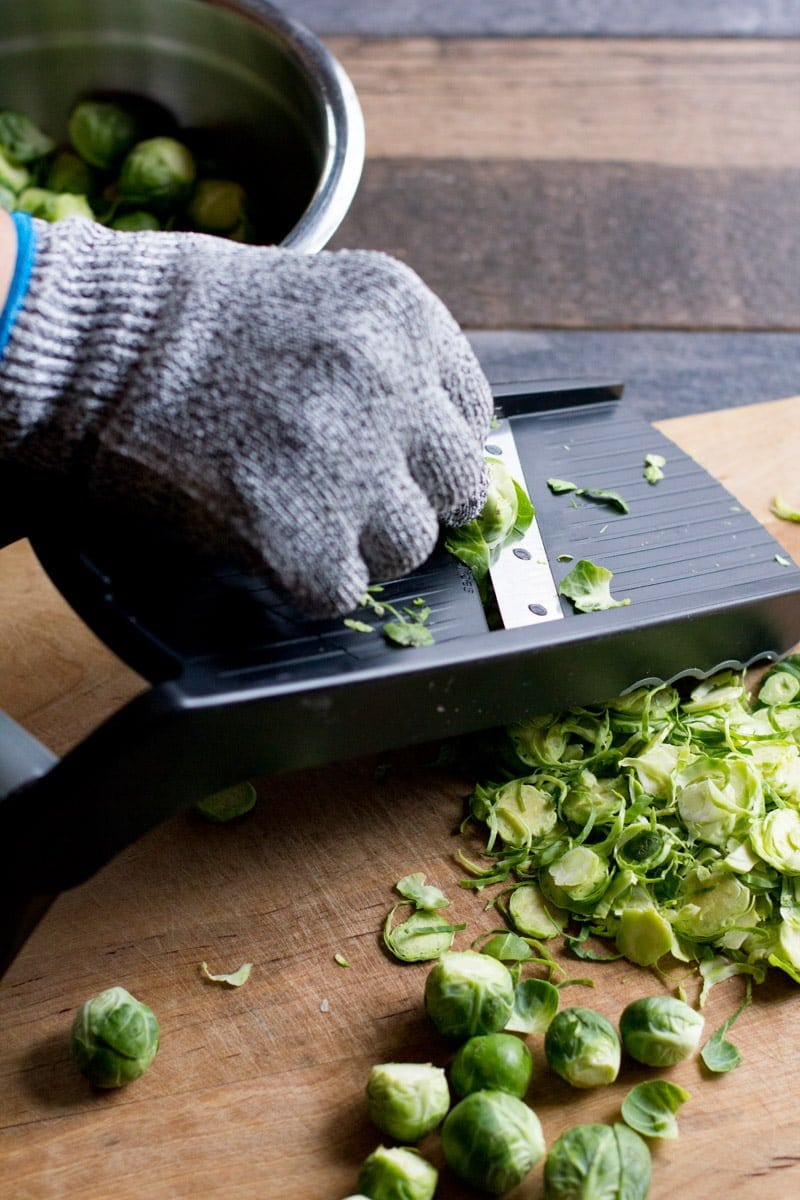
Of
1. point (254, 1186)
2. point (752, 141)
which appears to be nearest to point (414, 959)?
point (254, 1186)

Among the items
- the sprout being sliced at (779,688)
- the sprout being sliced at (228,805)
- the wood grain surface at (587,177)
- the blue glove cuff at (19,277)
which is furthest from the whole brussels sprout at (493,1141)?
the wood grain surface at (587,177)

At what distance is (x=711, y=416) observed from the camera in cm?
210

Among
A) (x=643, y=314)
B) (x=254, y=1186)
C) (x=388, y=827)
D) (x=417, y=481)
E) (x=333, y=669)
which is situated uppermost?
(x=417, y=481)

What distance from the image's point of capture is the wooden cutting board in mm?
1318

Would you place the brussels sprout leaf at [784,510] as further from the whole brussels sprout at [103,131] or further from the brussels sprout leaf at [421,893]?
the whole brussels sprout at [103,131]

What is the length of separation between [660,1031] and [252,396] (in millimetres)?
844

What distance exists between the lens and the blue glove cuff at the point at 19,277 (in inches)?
50.2

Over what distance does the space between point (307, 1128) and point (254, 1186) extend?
0.27ft

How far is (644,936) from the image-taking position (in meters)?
1.46

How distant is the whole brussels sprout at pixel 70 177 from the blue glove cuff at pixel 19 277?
99cm

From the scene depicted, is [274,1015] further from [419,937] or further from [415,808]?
[415,808]

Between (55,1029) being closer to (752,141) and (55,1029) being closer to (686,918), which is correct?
(686,918)

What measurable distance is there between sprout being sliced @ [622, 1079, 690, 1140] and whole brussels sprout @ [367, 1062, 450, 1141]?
8.4 inches

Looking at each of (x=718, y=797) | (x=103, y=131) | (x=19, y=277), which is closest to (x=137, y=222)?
(x=103, y=131)
